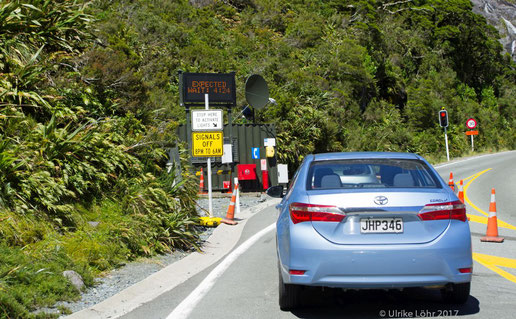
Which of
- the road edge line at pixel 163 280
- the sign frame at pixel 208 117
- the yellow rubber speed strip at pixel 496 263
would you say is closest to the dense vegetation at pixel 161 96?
the road edge line at pixel 163 280

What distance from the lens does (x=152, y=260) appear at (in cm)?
846

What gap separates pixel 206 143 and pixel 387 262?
365 inches

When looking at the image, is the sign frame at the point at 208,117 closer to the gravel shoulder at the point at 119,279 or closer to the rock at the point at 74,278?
the gravel shoulder at the point at 119,279

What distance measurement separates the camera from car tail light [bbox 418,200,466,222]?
204 inches

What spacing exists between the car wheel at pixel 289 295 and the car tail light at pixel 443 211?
144 centimetres

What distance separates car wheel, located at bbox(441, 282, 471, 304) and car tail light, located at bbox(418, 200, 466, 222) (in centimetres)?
73

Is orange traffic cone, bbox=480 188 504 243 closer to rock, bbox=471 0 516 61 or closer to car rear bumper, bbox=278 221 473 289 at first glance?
car rear bumper, bbox=278 221 473 289

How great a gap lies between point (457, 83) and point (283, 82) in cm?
3088

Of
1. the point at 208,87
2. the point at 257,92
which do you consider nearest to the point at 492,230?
the point at 208,87

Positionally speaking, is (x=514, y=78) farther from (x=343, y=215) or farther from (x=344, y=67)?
(x=343, y=215)

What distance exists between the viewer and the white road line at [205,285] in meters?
5.91

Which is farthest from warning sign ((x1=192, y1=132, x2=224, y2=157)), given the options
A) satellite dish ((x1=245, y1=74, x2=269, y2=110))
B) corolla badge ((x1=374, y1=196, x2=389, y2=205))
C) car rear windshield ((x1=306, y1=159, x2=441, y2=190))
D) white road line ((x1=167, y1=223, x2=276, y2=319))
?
corolla badge ((x1=374, y1=196, x2=389, y2=205))

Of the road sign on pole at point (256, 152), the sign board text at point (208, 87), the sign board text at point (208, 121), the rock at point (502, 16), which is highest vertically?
the rock at point (502, 16)

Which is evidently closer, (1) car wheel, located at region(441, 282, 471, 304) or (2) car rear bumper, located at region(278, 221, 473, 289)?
(2) car rear bumper, located at region(278, 221, 473, 289)
